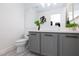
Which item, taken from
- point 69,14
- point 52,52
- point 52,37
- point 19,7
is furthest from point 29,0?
point 19,7

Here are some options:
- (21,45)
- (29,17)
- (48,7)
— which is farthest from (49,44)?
(29,17)

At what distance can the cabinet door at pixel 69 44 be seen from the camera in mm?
1838

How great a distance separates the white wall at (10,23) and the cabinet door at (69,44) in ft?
5.89

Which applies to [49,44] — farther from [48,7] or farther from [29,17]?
[29,17]

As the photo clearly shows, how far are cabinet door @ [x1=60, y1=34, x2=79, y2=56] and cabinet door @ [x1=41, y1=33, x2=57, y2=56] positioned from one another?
6.8 inches

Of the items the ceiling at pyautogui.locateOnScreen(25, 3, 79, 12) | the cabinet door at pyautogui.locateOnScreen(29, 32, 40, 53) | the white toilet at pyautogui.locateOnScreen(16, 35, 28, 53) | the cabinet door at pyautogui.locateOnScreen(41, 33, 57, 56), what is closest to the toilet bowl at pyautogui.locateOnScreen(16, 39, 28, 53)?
the white toilet at pyautogui.locateOnScreen(16, 35, 28, 53)

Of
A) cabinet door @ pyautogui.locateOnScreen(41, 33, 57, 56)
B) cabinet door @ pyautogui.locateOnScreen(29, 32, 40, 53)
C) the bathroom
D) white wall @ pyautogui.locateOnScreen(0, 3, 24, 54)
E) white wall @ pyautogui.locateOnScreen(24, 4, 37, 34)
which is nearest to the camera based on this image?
the bathroom

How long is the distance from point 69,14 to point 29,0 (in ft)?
5.26

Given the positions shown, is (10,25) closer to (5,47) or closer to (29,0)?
(5,47)

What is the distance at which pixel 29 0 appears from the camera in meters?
1.50

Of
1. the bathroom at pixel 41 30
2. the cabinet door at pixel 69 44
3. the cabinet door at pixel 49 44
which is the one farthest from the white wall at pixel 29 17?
the cabinet door at pixel 69 44

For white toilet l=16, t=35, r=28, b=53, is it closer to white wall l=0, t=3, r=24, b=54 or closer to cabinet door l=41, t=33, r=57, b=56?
white wall l=0, t=3, r=24, b=54

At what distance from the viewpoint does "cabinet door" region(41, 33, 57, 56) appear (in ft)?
6.89

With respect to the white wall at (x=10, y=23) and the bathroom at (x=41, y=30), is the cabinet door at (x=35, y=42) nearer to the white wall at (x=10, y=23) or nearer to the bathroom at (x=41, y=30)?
the bathroom at (x=41, y=30)
